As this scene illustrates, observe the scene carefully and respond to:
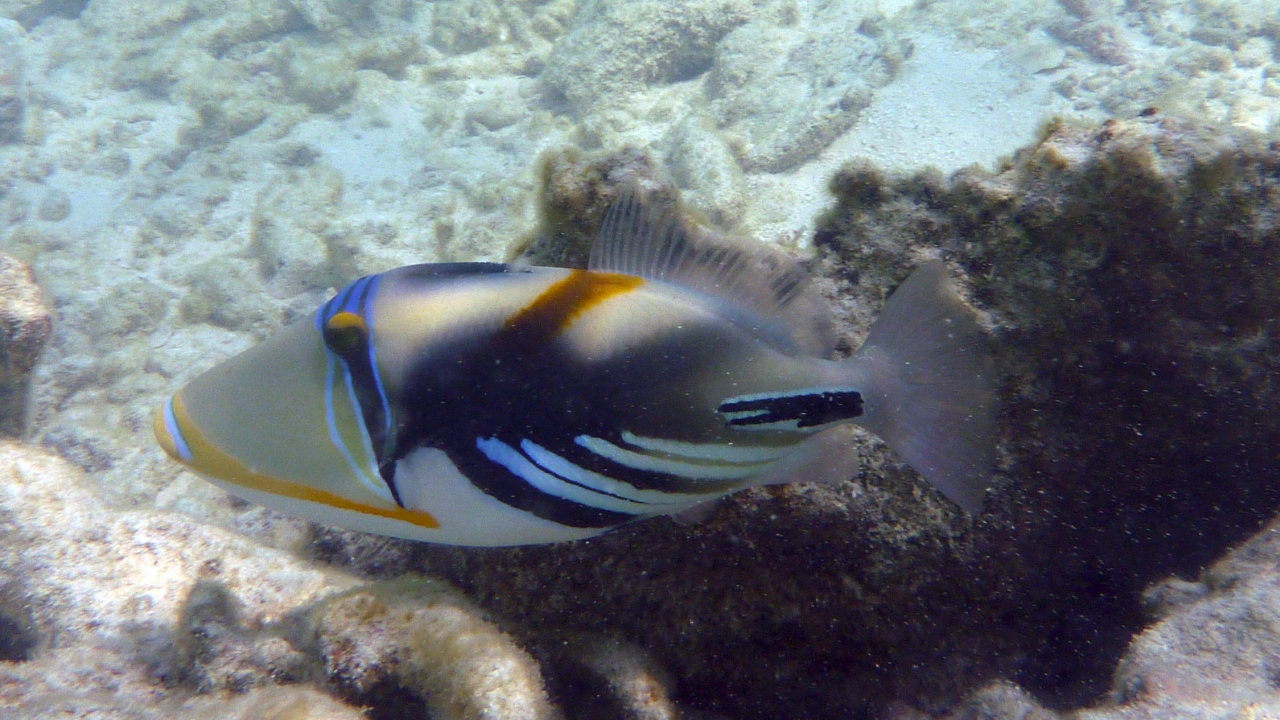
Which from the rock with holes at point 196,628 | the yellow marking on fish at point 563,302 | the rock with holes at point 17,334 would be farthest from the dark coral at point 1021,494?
the rock with holes at point 17,334

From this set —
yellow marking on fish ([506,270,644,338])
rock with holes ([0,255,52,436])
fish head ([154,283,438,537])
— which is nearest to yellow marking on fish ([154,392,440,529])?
fish head ([154,283,438,537])

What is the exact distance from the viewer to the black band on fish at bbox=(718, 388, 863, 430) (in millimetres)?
1072

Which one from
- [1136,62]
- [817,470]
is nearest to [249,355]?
[817,470]

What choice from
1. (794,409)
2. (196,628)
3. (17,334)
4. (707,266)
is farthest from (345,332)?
(17,334)

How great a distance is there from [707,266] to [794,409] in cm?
30

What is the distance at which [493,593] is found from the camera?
1816 mm

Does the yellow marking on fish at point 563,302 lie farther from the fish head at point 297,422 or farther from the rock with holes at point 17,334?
the rock with holes at point 17,334

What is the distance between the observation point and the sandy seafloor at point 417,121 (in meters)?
8.16

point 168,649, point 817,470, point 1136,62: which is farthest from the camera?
point 1136,62

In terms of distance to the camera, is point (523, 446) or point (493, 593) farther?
point (493, 593)

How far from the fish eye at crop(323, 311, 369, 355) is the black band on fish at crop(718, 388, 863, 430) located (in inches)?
23.3

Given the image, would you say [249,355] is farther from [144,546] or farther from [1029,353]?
[144,546]

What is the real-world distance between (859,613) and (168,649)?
87.7 inches

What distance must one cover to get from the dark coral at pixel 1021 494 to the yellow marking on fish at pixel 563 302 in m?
0.87
